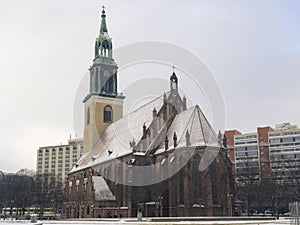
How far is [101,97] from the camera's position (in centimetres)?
9000

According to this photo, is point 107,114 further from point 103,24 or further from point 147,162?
point 147,162

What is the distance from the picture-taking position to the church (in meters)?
56.7

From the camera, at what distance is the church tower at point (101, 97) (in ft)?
296

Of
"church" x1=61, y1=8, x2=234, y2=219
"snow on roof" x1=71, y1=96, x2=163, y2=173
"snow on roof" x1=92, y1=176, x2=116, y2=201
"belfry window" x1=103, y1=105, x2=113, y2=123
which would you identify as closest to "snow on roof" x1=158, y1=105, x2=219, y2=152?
"church" x1=61, y1=8, x2=234, y2=219

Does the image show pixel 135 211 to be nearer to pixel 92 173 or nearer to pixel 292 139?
pixel 92 173

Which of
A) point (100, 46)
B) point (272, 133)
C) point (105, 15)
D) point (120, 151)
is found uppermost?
point (105, 15)

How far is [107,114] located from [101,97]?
13.2 ft

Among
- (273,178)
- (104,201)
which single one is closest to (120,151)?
(104,201)

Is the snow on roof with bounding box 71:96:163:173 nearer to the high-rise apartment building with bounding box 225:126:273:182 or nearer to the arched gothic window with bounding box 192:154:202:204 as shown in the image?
the arched gothic window with bounding box 192:154:202:204

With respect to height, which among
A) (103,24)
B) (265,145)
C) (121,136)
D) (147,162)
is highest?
(103,24)

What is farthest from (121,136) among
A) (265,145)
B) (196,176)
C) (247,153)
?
(265,145)

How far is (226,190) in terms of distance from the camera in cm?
5756

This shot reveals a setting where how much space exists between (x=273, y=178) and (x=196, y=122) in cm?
2851

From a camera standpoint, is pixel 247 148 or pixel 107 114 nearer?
pixel 107 114
